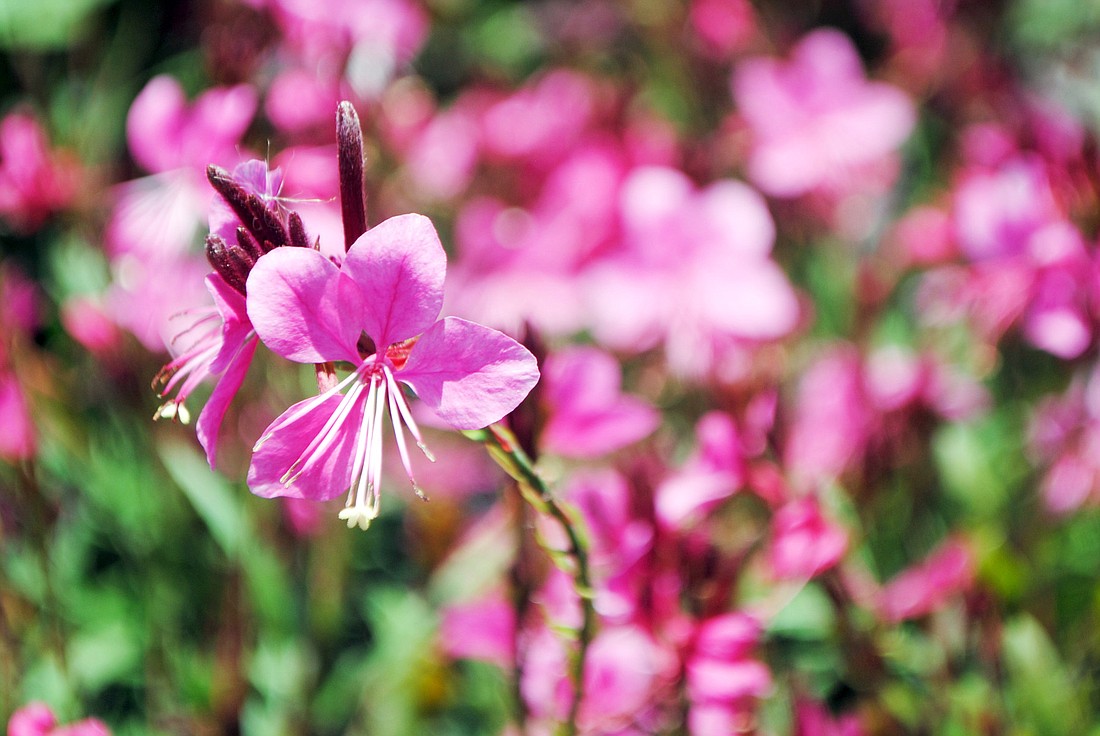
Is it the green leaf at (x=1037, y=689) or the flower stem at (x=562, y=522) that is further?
the green leaf at (x=1037, y=689)

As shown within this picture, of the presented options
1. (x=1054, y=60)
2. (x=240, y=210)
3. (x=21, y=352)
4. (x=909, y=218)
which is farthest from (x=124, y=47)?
(x=1054, y=60)

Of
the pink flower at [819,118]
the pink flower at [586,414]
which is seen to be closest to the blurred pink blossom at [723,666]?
the pink flower at [586,414]

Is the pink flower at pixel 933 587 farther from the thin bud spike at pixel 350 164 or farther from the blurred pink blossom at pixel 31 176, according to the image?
the blurred pink blossom at pixel 31 176

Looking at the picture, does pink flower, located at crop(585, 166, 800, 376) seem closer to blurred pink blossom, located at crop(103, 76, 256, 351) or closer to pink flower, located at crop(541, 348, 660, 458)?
pink flower, located at crop(541, 348, 660, 458)

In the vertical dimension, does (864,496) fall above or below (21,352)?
below

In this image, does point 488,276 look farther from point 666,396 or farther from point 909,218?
point 909,218

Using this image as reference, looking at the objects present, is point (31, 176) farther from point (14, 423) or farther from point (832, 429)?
point (832, 429)
